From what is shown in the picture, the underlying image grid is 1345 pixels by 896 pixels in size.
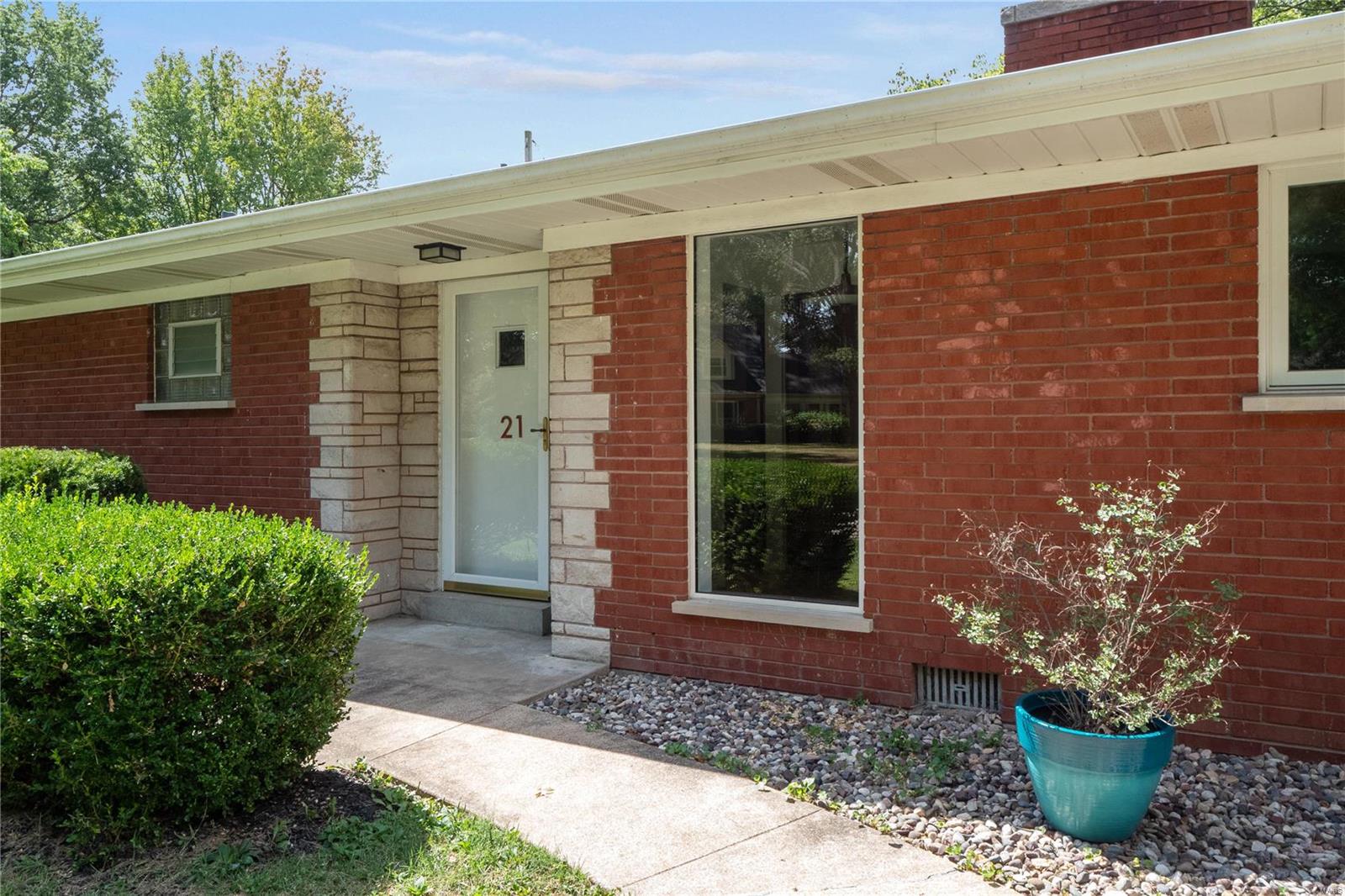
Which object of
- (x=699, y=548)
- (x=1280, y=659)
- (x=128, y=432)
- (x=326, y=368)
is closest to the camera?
(x=1280, y=659)

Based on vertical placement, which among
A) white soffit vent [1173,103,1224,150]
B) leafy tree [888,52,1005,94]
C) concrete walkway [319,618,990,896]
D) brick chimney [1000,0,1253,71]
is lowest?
concrete walkway [319,618,990,896]

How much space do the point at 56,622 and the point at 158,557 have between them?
0.36m

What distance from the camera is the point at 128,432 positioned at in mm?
8586

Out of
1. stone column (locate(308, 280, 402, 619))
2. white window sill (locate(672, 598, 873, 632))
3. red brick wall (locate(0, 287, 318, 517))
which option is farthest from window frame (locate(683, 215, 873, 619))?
red brick wall (locate(0, 287, 318, 517))

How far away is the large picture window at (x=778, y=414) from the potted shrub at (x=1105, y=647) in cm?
99

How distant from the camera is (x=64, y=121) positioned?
23719 millimetres

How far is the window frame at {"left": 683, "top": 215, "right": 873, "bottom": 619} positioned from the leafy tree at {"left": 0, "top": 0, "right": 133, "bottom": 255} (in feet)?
74.5

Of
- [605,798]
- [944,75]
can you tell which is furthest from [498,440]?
[944,75]

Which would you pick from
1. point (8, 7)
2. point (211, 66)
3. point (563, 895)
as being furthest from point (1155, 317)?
point (211, 66)

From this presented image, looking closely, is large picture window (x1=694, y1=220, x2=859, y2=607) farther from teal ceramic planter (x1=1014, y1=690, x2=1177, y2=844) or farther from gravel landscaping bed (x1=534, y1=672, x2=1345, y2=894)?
teal ceramic planter (x1=1014, y1=690, x2=1177, y2=844)

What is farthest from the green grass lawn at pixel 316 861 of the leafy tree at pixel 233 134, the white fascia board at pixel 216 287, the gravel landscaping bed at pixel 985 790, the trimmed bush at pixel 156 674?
the leafy tree at pixel 233 134

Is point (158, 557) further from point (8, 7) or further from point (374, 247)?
point (8, 7)

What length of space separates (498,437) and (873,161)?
12.1ft

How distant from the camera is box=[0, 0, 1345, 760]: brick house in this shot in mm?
4008
